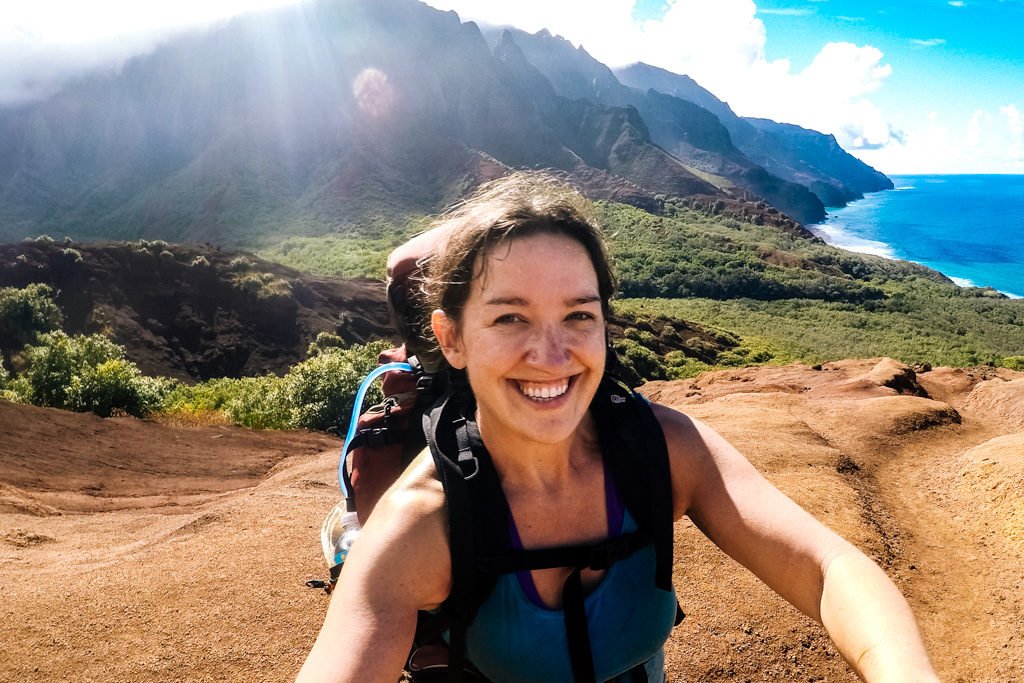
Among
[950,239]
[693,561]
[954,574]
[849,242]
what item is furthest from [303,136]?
[950,239]

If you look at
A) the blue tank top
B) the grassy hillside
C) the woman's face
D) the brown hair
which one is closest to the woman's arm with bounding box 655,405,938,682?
the blue tank top

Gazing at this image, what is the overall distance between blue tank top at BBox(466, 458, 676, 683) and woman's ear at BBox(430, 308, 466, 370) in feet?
1.66

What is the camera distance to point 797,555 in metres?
1.91

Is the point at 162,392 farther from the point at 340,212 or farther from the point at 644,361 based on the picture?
the point at 340,212

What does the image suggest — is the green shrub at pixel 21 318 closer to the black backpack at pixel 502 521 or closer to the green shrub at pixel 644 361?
the green shrub at pixel 644 361

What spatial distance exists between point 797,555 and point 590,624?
0.59m

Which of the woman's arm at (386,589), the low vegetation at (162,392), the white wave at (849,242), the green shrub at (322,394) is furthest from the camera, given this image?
the white wave at (849,242)

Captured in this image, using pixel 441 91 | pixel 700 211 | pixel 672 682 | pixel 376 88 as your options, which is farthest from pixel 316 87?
pixel 672 682

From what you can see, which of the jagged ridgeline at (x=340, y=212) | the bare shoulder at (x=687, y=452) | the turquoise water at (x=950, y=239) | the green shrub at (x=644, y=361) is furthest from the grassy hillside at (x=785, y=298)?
the bare shoulder at (x=687, y=452)

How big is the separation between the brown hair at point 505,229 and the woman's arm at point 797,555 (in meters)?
0.56

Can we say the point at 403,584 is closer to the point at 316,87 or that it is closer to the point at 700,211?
the point at 700,211

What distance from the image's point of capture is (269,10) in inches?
5325

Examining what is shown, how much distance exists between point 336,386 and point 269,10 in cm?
13994

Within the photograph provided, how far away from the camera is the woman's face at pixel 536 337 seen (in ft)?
6.10
